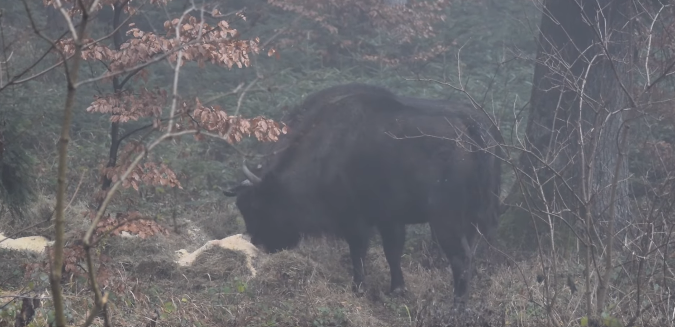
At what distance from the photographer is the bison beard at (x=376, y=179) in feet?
27.1

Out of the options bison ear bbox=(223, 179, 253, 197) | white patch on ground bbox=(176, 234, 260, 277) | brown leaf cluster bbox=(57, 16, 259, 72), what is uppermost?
brown leaf cluster bbox=(57, 16, 259, 72)

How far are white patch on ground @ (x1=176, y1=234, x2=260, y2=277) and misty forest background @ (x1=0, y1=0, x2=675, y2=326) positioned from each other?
15cm

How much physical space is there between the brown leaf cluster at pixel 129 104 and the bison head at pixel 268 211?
3.30 m

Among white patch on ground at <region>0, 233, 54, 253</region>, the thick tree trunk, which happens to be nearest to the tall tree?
the thick tree trunk

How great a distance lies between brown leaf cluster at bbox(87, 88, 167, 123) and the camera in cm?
596

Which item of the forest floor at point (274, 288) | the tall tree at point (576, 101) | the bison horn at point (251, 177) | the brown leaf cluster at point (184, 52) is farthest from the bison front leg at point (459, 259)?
the brown leaf cluster at point (184, 52)

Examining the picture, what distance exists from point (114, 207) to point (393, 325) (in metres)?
4.05

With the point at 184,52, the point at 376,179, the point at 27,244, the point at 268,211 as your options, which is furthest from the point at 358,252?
the point at 184,52

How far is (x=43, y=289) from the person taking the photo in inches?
Result: 233

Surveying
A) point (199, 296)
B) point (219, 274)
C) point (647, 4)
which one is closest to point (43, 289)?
point (199, 296)

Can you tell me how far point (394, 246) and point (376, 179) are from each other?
2.59ft

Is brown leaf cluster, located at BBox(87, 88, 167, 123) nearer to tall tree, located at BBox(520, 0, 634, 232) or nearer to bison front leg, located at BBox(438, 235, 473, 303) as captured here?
bison front leg, located at BBox(438, 235, 473, 303)

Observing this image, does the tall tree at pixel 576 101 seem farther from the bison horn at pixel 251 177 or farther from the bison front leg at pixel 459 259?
the bison horn at pixel 251 177

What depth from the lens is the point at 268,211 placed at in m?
9.47
